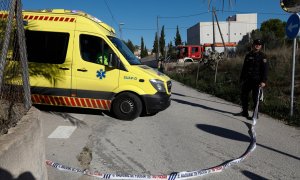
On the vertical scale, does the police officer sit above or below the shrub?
above

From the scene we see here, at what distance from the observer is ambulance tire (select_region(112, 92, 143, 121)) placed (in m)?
8.52

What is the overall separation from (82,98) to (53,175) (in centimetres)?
398

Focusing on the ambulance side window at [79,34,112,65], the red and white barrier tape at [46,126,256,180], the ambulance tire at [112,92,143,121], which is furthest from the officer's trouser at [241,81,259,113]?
the red and white barrier tape at [46,126,256,180]

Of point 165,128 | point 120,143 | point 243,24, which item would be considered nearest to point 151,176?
point 120,143

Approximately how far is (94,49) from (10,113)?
4.47 metres

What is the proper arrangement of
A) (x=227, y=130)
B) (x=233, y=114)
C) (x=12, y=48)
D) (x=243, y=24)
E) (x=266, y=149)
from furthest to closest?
(x=243, y=24) < (x=233, y=114) < (x=227, y=130) < (x=266, y=149) < (x=12, y=48)

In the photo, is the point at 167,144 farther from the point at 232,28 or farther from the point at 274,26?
the point at 232,28

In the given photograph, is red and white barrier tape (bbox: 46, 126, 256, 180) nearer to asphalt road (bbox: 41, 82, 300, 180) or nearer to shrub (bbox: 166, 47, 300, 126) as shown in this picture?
asphalt road (bbox: 41, 82, 300, 180)

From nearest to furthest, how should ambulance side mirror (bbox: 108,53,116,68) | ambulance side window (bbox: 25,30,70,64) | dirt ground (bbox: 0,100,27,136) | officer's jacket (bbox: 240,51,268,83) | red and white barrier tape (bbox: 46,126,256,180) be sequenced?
dirt ground (bbox: 0,100,27,136)
red and white barrier tape (bbox: 46,126,256,180)
ambulance side mirror (bbox: 108,53,116,68)
ambulance side window (bbox: 25,30,70,64)
officer's jacket (bbox: 240,51,268,83)

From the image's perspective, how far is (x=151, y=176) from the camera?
4.78 metres

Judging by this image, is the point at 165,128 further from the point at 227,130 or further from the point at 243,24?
A: the point at 243,24

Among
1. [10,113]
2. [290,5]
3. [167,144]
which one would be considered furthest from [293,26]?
[10,113]

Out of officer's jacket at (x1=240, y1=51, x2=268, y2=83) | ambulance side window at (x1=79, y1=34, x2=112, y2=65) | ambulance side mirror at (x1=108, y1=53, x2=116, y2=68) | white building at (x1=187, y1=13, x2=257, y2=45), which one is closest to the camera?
ambulance side mirror at (x1=108, y1=53, x2=116, y2=68)

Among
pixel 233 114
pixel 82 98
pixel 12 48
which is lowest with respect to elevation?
pixel 233 114
